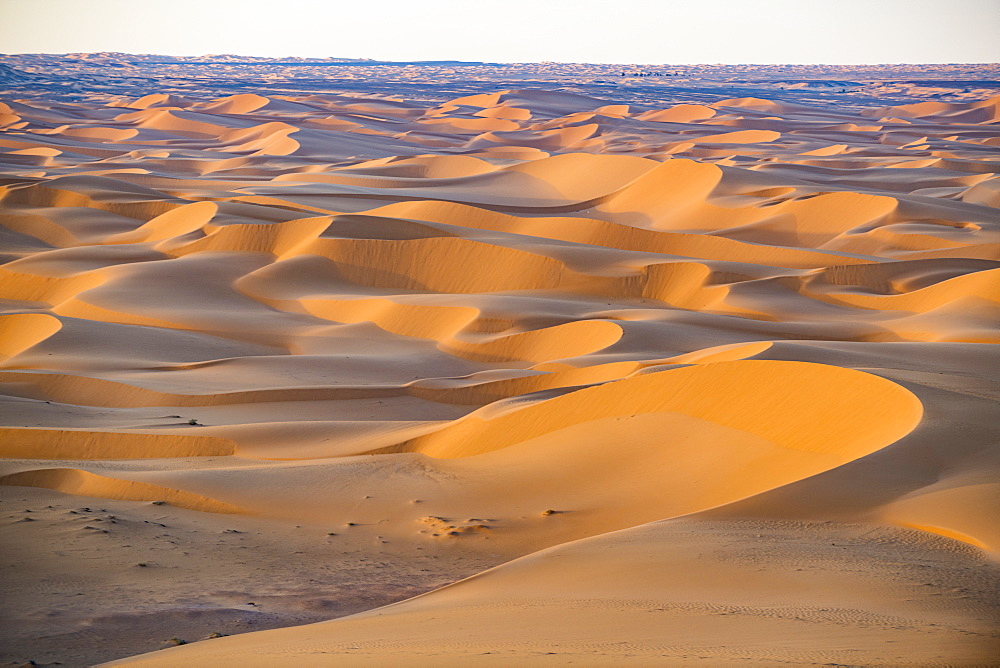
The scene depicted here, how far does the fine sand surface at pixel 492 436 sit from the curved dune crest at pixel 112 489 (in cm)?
2

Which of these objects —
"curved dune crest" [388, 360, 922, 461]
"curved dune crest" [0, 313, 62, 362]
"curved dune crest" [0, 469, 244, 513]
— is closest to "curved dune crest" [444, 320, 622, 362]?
"curved dune crest" [388, 360, 922, 461]

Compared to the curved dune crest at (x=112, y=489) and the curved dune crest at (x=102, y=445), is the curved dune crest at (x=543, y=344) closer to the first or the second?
the curved dune crest at (x=102, y=445)

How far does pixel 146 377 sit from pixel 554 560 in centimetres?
720

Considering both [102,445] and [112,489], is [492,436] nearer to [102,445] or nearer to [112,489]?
[112,489]

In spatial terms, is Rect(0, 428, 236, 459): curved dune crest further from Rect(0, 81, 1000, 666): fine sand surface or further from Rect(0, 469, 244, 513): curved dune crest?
Rect(0, 469, 244, 513): curved dune crest

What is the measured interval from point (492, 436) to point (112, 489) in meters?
2.72

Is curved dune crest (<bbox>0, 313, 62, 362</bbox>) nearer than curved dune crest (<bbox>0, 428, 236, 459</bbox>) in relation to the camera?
No

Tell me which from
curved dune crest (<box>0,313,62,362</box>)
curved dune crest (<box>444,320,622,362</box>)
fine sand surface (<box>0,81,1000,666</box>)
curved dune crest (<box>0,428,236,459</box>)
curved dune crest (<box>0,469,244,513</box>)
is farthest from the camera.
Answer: curved dune crest (<box>444,320,622,362</box>)

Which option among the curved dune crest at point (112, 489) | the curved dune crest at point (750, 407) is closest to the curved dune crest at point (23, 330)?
the curved dune crest at point (112, 489)

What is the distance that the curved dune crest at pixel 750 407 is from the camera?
6273 millimetres

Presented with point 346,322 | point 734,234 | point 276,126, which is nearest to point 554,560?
point 346,322

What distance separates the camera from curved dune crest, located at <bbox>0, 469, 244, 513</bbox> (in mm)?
6219

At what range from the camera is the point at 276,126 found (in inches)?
1922

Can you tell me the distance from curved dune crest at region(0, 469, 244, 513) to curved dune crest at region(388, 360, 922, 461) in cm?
182
